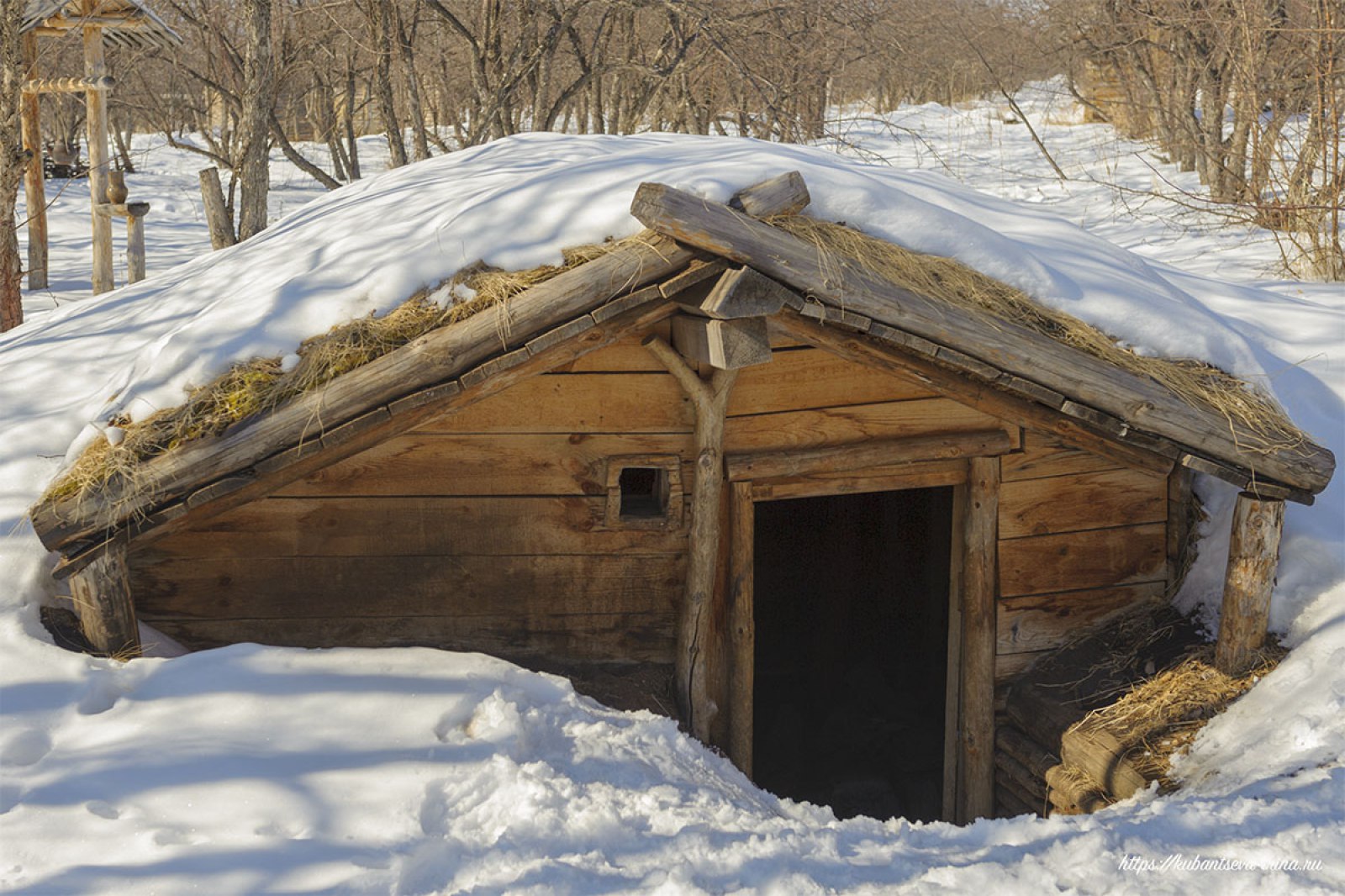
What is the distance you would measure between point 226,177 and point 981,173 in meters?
14.6

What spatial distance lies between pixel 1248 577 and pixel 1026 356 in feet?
4.45

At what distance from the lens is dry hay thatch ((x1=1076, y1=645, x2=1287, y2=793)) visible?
14.0 ft

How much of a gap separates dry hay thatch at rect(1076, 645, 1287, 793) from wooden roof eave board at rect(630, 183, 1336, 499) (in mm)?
821

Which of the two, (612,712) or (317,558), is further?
(317,558)

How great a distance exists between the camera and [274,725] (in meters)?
3.46

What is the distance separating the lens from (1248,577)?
4.37m

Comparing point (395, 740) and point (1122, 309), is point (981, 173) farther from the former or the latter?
point (395, 740)

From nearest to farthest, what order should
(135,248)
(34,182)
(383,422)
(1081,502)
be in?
(383,422), (1081,502), (135,248), (34,182)

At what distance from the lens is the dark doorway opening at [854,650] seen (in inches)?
266

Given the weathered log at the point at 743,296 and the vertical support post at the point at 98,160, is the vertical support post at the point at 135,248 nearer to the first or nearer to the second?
the vertical support post at the point at 98,160

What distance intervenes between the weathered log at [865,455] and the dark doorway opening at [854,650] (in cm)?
142

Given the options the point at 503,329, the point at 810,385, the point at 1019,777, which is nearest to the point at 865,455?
the point at 810,385

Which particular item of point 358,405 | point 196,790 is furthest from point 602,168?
point 196,790

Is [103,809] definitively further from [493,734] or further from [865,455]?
[865,455]
